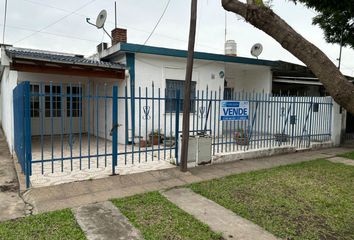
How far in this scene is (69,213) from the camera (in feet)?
12.4

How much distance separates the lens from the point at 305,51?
2326 millimetres

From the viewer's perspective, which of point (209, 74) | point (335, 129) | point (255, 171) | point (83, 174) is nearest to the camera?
point (83, 174)

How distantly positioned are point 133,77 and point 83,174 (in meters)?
4.32

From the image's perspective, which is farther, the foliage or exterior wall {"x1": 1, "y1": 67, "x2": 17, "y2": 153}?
the foliage

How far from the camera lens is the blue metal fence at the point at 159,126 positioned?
6.26 m

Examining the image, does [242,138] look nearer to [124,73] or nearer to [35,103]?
[124,73]

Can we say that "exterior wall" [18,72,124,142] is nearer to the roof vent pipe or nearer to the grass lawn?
the roof vent pipe

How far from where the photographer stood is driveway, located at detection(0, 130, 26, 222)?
12.3 feet

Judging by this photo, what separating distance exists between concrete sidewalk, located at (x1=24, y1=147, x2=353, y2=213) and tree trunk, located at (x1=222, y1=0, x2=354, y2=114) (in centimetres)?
344

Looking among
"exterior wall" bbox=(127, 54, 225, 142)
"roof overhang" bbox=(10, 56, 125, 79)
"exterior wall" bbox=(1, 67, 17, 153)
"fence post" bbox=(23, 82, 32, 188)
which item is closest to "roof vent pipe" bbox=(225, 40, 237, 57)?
"exterior wall" bbox=(127, 54, 225, 142)

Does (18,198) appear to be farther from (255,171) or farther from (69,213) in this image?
(255,171)

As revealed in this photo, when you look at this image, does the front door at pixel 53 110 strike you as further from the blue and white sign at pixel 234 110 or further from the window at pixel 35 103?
the blue and white sign at pixel 234 110

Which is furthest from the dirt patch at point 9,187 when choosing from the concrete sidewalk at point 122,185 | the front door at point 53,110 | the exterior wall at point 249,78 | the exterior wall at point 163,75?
the exterior wall at point 249,78

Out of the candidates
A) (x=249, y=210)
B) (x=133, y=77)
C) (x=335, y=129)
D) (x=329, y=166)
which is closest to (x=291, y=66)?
(x=335, y=129)
